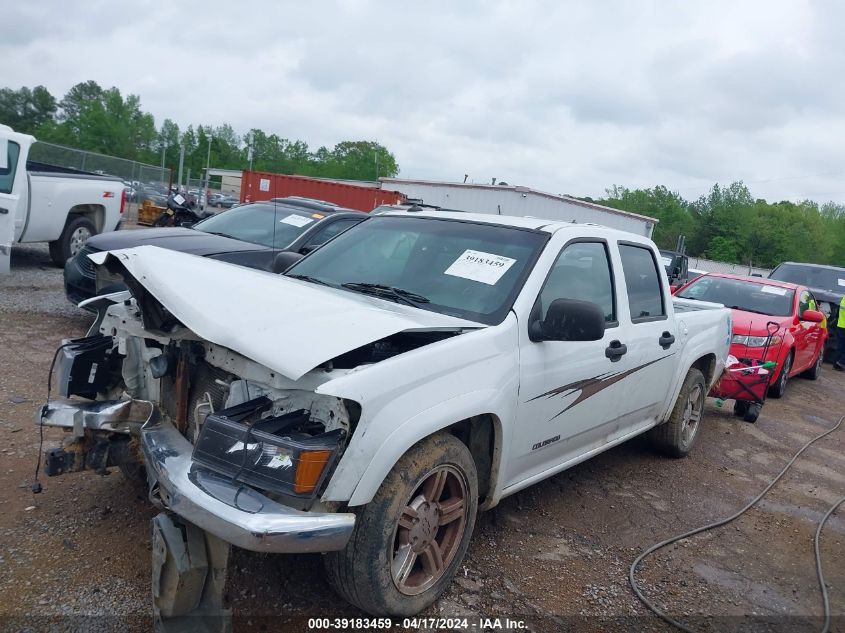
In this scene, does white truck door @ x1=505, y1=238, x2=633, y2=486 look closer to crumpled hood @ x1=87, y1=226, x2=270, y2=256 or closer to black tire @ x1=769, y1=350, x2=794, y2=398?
crumpled hood @ x1=87, y1=226, x2=270, y2=256

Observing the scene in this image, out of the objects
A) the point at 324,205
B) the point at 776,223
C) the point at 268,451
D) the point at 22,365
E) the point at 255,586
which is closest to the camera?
the point at 268,451

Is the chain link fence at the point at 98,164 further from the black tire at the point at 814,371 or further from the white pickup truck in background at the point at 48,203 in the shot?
the black tire at the point at 814,371

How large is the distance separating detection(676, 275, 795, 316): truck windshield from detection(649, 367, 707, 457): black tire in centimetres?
367

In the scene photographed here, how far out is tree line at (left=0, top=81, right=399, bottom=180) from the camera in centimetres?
6744

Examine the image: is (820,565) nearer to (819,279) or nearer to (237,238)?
(237,238)

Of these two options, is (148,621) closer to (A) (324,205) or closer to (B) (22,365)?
(B) (22,365)

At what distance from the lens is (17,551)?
315 cm

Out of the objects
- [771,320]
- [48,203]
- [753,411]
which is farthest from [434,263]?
[48,203]

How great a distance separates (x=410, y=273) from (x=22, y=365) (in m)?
3.91

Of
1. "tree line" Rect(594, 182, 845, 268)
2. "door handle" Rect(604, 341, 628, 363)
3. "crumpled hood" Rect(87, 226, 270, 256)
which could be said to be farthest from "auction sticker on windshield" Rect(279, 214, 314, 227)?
"tree line" Rect(594, 182, 845, 268)

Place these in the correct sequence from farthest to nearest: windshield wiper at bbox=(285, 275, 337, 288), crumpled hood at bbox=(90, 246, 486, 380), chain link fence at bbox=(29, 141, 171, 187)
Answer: chain link fence at bbox=(29, 141, 171, 187) → windshield wiper at bbox=(285, 275, 337, 288) → crumpled hood at bbox=(90, 246, 486, 380)

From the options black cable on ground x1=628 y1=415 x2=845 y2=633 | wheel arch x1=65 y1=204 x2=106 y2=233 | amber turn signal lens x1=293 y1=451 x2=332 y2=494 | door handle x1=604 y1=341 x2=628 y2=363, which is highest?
door handle x1=604 y1=341 x2=628 y2=363

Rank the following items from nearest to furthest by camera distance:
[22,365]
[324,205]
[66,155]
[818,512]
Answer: [818,512] < [22,365] < [324,205] < [66,155]

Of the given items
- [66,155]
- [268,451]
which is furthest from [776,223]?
[268,451]
